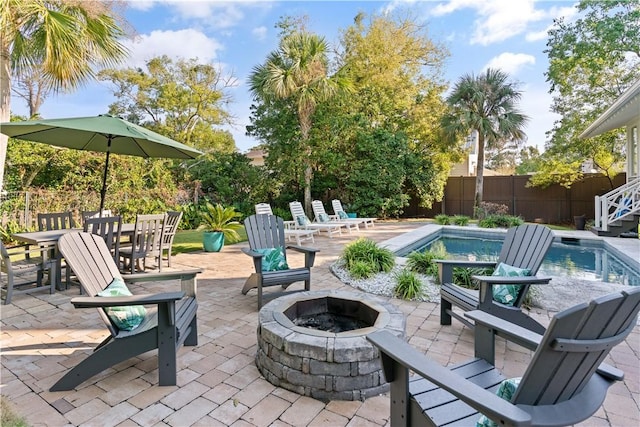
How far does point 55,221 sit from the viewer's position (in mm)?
5797

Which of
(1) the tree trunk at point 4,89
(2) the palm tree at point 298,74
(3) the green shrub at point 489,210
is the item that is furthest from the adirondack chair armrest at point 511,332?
(3) the green shrub at point 489,210

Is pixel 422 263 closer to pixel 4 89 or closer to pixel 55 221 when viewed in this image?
pixel 55 221

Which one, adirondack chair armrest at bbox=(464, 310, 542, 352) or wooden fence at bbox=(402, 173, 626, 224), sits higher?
wooden fence at bbox=(402, 173, 626, 224)

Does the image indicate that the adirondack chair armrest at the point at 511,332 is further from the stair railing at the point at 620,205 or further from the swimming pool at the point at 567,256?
the stair railing at the point at 620,205

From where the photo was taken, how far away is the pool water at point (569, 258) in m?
5.84

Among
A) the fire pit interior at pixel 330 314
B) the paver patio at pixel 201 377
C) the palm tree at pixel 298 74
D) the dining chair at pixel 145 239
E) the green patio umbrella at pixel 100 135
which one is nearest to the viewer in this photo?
the paver patio at pixel 201 377

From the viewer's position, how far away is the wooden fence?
43.3ft

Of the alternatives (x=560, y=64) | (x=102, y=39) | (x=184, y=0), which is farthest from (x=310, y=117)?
(x=560, y=64)

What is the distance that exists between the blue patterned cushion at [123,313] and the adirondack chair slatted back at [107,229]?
1.97m

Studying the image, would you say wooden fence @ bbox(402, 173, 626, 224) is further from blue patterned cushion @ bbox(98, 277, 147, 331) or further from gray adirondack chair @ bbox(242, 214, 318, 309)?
blue patterned cushion @ bbox(98, 277, 147, 331)

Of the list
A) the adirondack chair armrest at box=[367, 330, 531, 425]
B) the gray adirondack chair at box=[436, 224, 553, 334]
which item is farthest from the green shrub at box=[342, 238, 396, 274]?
the adirondack chair armrest at box=[367, 330, 531, 425]

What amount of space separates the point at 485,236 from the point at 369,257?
600 centimetres

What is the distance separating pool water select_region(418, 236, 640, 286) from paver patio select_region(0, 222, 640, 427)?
9.54ft

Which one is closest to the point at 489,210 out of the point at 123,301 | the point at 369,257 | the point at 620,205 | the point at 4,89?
the point at 620,205
